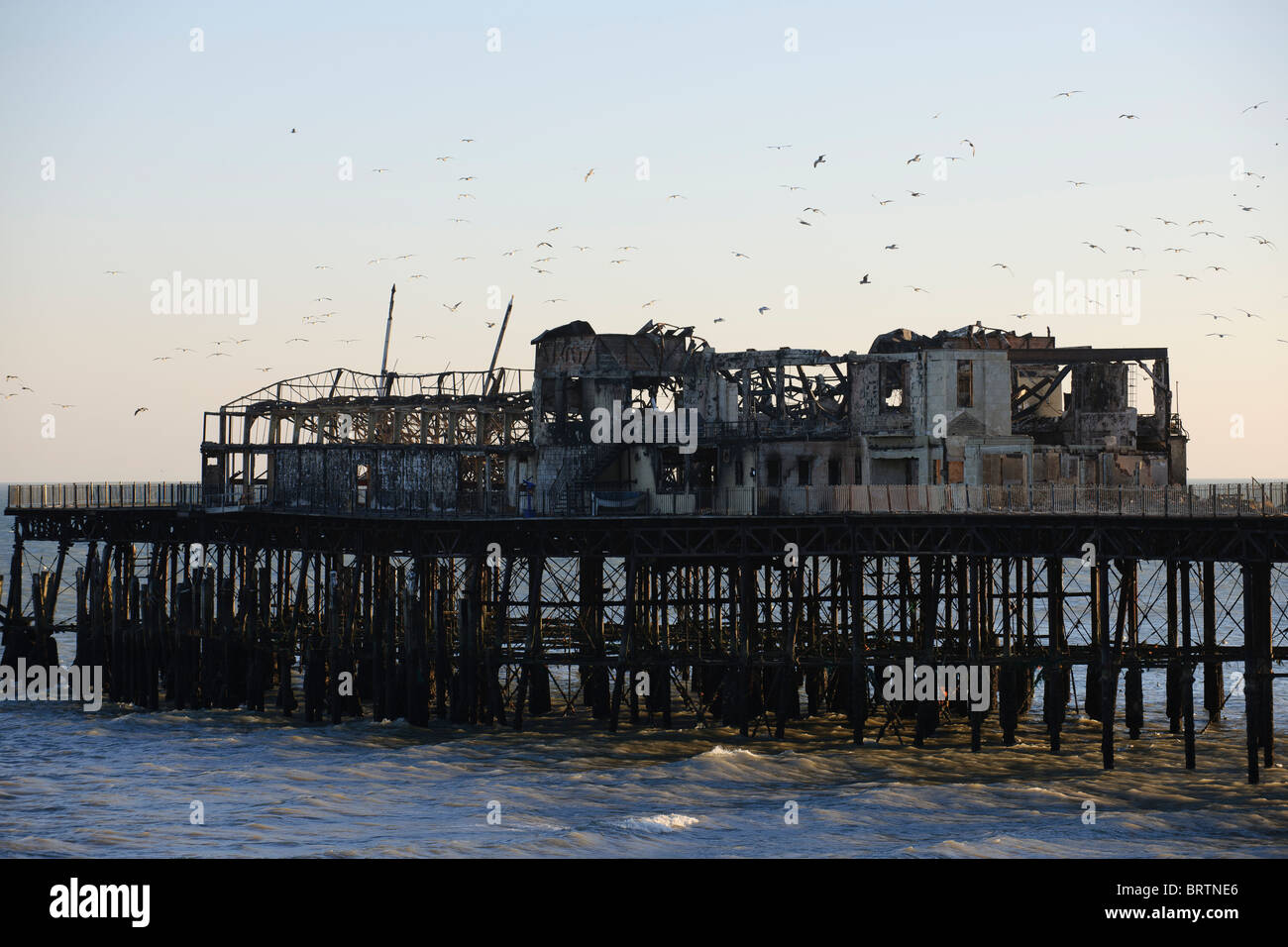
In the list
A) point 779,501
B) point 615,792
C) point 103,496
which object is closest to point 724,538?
point 779,501

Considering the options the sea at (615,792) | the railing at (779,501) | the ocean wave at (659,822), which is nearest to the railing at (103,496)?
the railing at (779,501)

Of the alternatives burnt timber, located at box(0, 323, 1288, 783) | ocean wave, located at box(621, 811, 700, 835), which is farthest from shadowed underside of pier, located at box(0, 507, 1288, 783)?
ocean wave, located at box(621, 811, 700, 835)

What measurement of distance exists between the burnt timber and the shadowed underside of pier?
16 cm

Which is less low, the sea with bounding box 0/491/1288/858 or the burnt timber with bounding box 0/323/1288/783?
the burnt timber with bounding box 0/323/1288/783

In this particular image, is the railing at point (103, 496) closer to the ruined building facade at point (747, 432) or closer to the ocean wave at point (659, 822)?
the ruined building facade at point (747, 432)

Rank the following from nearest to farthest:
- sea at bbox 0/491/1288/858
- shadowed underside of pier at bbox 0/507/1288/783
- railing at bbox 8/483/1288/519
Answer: sea at bbox 0/491/1288/858
railing at bbox 8/483/1288/519
shadowed underside of pier at bbox 0/507/1288/783

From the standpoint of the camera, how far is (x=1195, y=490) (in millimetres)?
53938

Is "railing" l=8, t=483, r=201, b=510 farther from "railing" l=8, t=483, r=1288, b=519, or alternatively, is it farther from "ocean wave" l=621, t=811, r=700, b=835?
"ocean wave" l=621, t=811, r=700, b=835

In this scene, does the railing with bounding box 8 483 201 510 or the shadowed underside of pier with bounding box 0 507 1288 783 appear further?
the railing with bounding box 8 483 201 510

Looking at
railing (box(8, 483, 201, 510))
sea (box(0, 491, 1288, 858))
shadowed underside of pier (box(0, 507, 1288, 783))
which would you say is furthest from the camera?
railing (box(8, 483, 201, 510))

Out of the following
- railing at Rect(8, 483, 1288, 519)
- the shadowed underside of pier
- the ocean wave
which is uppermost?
railing at Rect(8, 483, 1288, 519)

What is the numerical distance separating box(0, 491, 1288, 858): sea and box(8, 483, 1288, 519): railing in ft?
26.0

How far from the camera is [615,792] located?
51281 millimetres

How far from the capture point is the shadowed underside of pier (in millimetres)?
56625
